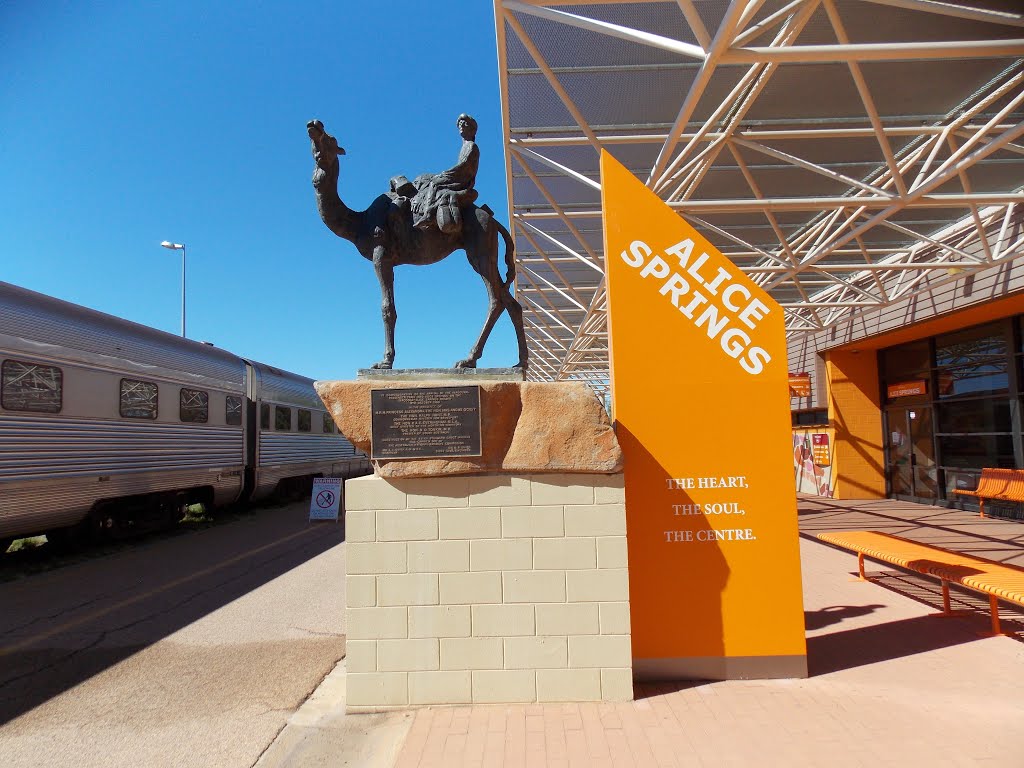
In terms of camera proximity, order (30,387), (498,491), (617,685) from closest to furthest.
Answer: (617,685) → (498,491) → (30,387)

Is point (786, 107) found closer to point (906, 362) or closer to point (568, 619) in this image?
point (906, 362)

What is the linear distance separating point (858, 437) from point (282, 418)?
45.6ft

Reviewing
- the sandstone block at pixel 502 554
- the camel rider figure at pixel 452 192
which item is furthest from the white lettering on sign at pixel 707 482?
the camel rider figure at pixel 452 192

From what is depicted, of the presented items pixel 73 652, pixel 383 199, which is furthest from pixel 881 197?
pixel 73 652

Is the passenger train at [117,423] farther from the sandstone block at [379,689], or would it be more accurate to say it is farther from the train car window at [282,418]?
the sandstone block at [379,689]

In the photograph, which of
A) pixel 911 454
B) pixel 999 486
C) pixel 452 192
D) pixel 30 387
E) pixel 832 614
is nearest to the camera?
pixel 452 192

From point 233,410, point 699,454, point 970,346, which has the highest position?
point 970,346

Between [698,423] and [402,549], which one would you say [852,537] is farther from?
[402,549]

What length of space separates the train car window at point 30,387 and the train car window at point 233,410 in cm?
412

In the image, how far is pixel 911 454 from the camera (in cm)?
1330

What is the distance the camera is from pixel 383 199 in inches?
183

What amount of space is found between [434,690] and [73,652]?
11.7 ft

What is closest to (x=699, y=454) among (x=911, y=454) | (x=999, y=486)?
(x=999, y=486)

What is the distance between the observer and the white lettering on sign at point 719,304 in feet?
13.0
